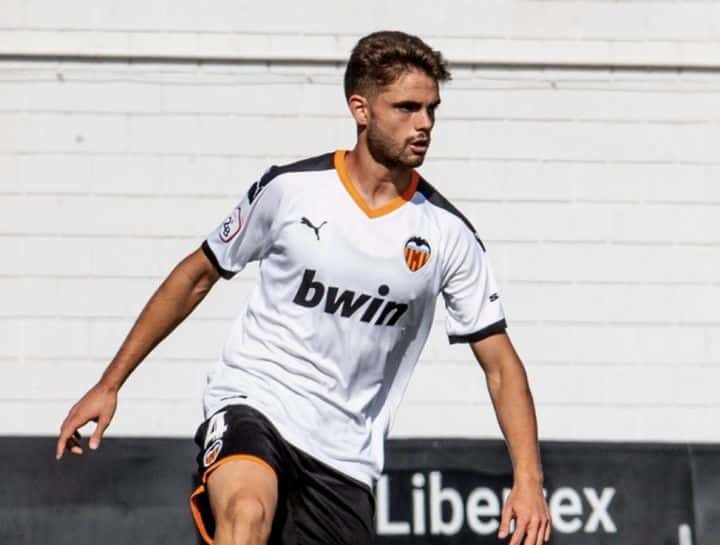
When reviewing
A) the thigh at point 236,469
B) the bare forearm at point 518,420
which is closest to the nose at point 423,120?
the bare forearm at point 518,420

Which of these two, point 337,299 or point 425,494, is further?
point 425,494

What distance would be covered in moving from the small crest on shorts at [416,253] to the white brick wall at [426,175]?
3662 mm

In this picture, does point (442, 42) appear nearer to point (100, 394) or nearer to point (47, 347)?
point (47, 347)

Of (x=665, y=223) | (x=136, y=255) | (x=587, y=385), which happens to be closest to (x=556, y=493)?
(x=587, y=385)

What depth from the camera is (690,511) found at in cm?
912

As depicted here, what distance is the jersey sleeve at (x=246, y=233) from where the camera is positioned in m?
5.64

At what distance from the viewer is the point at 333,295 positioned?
5.51 m

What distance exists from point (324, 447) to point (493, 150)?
3.96 meters

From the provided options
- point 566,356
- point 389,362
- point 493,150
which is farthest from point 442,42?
point 389,362

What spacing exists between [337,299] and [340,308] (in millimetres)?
31

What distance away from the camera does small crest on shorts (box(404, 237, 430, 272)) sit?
5570 millimetres

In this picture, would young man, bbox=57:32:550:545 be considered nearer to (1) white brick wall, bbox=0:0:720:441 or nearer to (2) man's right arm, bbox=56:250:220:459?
(2) man's right arm, bbox=56:250:220:459

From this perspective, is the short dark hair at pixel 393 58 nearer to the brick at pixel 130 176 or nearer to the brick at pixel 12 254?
the brick at pixel 130 176

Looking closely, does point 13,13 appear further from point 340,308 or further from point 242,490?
point 242,490
